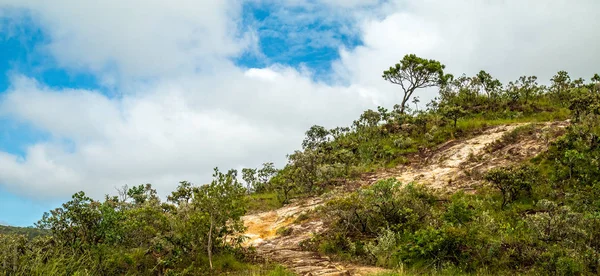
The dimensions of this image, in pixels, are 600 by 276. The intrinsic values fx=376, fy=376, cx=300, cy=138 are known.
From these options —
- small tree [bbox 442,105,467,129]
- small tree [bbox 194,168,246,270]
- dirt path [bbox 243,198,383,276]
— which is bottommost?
dirt path [bbox 243,198,383,276]

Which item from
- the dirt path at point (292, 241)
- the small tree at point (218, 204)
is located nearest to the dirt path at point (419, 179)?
the dirt path at point (292, 241)

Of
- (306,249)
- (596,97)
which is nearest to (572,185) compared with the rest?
(596,97)

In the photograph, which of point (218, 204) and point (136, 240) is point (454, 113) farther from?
point (136, 240)

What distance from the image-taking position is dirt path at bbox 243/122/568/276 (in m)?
13.3

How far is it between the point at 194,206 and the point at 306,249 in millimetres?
4607

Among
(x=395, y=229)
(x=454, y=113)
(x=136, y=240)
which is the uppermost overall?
(x=454, y=113)

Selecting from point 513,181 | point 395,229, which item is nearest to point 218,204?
point 395,229

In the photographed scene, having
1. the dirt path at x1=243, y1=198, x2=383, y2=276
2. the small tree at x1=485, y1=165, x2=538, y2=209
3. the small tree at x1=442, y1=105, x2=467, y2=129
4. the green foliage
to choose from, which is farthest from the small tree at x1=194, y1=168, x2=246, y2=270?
the small tree at x1=442, y1=105, x2=467, y2=129

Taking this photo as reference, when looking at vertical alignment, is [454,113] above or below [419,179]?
above

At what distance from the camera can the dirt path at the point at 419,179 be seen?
13.3m

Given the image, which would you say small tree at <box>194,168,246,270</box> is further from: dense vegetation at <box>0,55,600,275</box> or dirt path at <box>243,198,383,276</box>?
dirt path at <box>243,198,383,276</box>

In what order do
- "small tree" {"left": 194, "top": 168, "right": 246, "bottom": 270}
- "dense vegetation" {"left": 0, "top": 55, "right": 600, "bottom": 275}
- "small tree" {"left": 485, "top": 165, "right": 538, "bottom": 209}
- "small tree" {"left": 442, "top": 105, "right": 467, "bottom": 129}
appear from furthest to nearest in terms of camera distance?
"small tree" {"left": 442, "top": 105, "right": 467, "bottom": 129} < "small tree" {"left": 485, "top": 165, "right": 538, "bottom": 209} < "small tree" {"left": 194, "top": 168, "right": 246, "bottom": 270} < "dense vegetation" {"left": 0, "top": 55, "right": 600, "bottom": 275}

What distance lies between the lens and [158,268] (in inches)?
458

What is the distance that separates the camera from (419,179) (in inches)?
822
